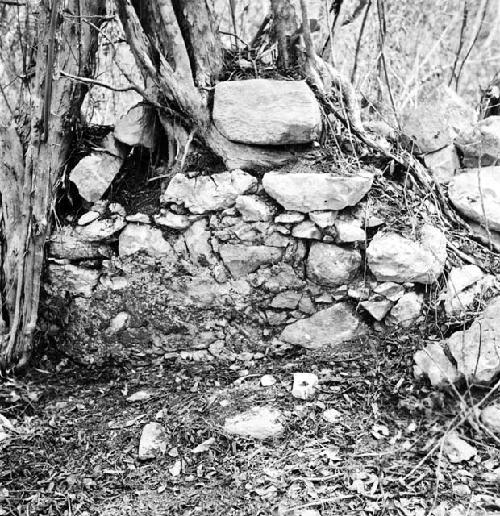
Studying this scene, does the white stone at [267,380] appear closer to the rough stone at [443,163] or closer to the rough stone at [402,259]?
the rough stone at [402,259]

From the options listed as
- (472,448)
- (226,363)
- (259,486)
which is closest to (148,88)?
(226,363)

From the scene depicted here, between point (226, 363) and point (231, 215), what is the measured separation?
647 millimetres

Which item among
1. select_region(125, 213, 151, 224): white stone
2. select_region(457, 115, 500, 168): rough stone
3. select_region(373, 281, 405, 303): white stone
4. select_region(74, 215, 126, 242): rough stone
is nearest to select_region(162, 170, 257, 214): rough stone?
select_region(125, 213, 151, 224): white stone

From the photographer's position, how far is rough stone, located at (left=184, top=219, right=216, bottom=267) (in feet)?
9.23

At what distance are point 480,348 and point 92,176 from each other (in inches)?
71.4

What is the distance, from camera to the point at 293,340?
9.19 ft

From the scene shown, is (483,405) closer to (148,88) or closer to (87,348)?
(87,348)

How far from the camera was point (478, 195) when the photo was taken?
304 cm

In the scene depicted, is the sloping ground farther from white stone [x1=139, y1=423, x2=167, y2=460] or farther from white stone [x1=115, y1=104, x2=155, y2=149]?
white stone [x1=115, y1=104, x2=155, y2=149]

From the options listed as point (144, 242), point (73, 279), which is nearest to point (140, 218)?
point (144, 242)

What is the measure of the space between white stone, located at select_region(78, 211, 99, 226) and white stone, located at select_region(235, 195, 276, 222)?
668mm

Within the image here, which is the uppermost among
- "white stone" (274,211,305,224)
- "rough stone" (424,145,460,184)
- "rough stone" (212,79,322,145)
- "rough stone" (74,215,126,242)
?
"rough stone" (212,79,322,145)

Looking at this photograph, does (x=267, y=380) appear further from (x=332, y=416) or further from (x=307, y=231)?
(x=307, y=231)

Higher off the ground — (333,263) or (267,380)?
(333,263)
